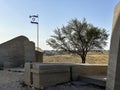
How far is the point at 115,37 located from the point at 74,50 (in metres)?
11.4

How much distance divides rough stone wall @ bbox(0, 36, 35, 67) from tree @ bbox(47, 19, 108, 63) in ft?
8.26

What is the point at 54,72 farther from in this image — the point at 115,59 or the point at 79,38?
the point at 79,38

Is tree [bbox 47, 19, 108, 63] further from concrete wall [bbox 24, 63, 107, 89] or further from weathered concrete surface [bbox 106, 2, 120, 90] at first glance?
weathered concrete surface [bbox 106, 2, 120, 90]

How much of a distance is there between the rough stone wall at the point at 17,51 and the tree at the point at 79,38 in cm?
252

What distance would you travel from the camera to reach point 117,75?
14.0ft

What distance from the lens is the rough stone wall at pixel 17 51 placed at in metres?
15.0

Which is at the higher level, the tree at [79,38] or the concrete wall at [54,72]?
the tree at [79,38]

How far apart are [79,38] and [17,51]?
6.19 meters

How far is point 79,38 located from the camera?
15.3 metres

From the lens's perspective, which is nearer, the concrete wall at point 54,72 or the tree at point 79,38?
the concrete wall at point 54,72

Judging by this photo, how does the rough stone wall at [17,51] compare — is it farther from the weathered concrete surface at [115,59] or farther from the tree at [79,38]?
the weathered concrete surface at [115,59]

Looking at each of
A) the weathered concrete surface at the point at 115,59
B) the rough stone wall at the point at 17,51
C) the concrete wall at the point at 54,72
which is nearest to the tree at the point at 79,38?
the rough stone wall at the point at 17,51

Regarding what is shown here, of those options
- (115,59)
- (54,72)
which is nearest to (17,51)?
(54,72)

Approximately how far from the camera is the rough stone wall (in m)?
15.0
